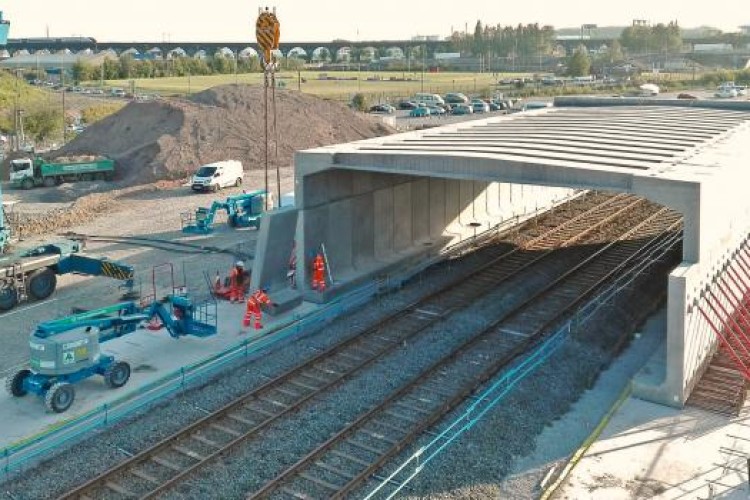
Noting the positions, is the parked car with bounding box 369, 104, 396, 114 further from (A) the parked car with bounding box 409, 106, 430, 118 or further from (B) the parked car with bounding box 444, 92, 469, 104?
(B) the parked car with bounding box 444, 92, 469, 104

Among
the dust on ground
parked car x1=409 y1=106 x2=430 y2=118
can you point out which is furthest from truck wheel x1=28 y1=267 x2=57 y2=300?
parked car x1=409 y1=106 x2=430 y2=118

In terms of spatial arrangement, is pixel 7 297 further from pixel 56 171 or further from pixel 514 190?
pixel 56 171

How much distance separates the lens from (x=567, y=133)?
85.9ft

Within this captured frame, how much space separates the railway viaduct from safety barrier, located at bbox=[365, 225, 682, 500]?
2357 millimetres

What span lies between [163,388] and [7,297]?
836cm

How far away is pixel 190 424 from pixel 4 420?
3.61 meters

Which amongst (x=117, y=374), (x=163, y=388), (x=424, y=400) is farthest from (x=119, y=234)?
(x=424, y=400)

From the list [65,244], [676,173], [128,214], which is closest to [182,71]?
[128,214]

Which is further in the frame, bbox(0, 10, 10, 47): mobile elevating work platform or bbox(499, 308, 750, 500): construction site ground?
bbox(0, 10, 10, 47): mobile elevating work platform

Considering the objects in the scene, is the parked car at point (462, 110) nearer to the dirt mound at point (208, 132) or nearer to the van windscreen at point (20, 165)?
the dirt mound at point (208, 132)

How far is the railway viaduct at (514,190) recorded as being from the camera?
16344 millimetres

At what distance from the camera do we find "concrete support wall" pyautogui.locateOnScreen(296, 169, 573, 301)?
23344mm

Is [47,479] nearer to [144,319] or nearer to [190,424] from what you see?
[190,424]

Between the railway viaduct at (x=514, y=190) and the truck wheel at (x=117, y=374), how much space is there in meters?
6.06
